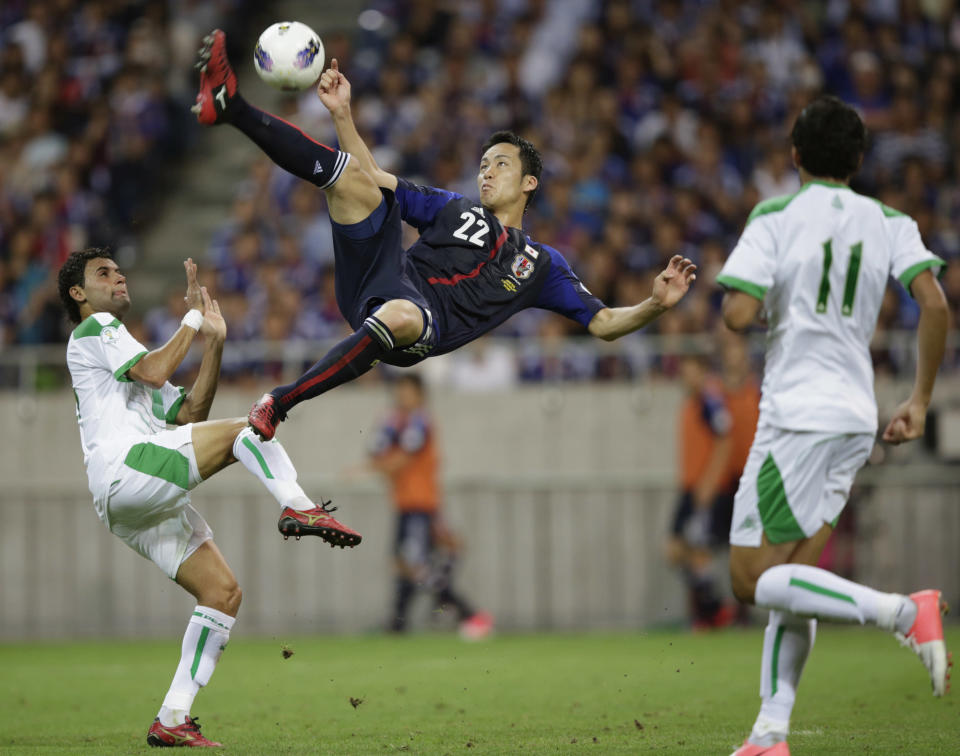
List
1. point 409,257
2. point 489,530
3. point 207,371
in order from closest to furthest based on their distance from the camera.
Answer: point 207,371
point 409,257
point 489,530


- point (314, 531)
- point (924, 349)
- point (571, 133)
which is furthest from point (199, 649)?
point (571, 133)

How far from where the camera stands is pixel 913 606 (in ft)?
16.9

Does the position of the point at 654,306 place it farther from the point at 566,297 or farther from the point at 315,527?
the point at 315,527

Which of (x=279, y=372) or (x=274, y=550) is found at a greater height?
(x=279, y=372)

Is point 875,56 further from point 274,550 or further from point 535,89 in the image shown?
point 274,550

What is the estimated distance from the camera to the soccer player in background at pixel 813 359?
5.33 m

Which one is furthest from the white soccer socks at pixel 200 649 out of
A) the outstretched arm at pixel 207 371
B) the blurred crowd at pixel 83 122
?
the blurred crowd at pixel 83 122

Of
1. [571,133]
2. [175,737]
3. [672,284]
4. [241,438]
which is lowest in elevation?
[175,737]

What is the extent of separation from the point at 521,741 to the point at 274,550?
22.1ft

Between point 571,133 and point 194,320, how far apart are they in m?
8.69

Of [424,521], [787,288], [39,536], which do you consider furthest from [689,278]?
[39,536]

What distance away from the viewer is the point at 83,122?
17.1 meters

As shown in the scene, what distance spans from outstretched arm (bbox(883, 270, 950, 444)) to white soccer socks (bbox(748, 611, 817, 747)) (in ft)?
2.78

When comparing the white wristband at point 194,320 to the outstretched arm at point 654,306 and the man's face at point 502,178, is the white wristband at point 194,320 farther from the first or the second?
the outstretched arm at point 654,306
